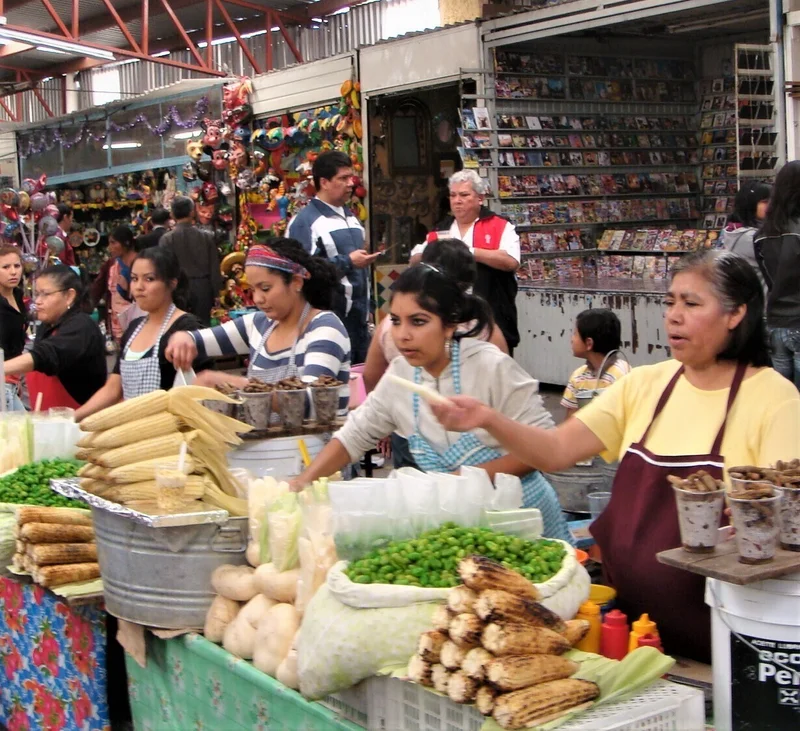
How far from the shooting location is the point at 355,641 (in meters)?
2.26

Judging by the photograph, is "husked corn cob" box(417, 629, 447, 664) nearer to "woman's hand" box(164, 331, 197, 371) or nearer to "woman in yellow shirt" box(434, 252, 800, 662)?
"woman in yellow shirt" box(434, 252, 800, 662)

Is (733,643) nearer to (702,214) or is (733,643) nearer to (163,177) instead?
(702,214)

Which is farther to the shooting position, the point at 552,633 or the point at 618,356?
the point at 618,356

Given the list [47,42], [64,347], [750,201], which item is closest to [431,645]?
[64,347]

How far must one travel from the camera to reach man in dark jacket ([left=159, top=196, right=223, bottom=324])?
915 cm

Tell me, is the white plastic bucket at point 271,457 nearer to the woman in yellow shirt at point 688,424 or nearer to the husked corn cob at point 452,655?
the woman in yellow shirt at point 688,424

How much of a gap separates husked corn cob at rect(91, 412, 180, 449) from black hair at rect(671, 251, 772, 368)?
157cm

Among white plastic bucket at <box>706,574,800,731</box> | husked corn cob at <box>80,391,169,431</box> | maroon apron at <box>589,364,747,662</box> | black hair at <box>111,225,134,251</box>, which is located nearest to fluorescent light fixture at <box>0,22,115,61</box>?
black hair at <box>111,225,134,251</box>

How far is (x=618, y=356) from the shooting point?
5.81 metres

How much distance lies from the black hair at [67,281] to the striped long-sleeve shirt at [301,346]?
1420mm

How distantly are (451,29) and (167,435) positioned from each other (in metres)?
7.90

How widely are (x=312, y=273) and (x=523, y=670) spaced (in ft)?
8.19

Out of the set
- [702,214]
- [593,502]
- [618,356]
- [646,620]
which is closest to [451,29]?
[702,214]

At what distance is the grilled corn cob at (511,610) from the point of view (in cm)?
204
